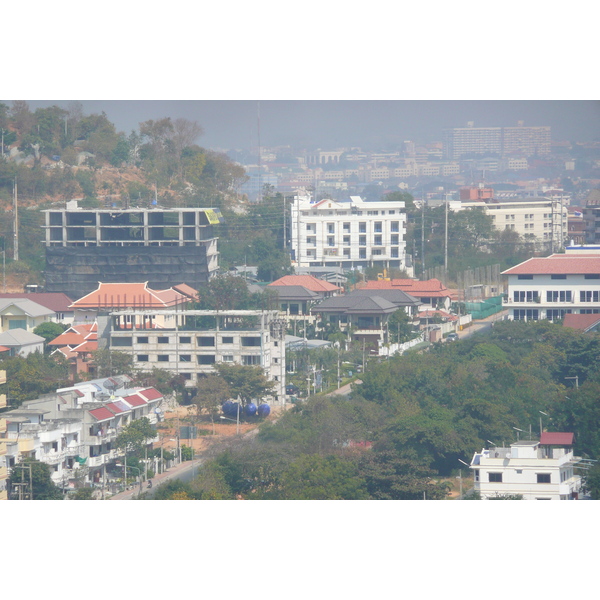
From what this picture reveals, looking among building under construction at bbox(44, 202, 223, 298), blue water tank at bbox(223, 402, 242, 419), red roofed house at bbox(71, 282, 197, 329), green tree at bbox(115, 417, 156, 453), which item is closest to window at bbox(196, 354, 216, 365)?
blue water tank at bbox(223, 402, 242, 419)

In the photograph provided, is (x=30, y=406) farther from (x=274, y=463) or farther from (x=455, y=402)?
(x=455, y=402)

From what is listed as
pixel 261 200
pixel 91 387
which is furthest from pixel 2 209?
pixel 91 387

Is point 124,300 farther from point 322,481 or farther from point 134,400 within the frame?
point 322,481

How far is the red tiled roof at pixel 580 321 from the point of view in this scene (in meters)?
15.9

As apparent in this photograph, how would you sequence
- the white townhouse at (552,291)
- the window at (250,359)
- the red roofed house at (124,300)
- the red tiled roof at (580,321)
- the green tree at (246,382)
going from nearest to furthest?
1. the green tree at (246,382)
2. the window at (250,359)
3. the red tiled roof at (580,321)
4. the red roofed house at (124,300)
5. the white townhouse at (552,291)

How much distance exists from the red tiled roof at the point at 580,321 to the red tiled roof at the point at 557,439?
5.27 m

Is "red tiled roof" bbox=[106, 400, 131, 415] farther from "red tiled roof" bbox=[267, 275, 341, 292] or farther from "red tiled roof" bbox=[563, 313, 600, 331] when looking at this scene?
"red tiled roof" bbox=[267, 275, 341, 292]

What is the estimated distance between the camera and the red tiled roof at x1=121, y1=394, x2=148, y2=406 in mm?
11930

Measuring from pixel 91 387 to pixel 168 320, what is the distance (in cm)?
393

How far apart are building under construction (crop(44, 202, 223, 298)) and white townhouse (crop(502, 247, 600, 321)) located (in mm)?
5029

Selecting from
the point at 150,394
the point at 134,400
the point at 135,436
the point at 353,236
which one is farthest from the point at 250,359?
the point at 353,236

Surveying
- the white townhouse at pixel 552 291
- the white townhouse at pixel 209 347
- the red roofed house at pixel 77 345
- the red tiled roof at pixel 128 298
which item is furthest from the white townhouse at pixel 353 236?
the white townhouse at pixel 209 347

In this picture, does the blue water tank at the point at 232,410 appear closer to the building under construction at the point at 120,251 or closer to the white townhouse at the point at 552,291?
the white townhouse at the point at 552,291

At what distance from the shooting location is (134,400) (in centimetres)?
1203
